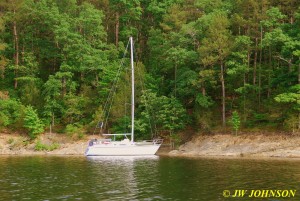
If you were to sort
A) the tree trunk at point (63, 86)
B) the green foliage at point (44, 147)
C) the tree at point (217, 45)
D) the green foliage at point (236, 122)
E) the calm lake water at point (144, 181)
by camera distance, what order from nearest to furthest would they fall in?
the calm lake water at point (144, 181) → the green foliage at point (236, 122) → the tree at point (217, 45) → the green foliage at point (44, 147) → the tree trunk at point (63, 86)

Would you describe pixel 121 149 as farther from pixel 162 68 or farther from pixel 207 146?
pixel 162 68

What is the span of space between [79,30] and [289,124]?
123ft

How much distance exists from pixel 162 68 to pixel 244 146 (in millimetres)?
20406

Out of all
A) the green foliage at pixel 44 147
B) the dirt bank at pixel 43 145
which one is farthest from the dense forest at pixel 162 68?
the green foliage at pixel 44 147

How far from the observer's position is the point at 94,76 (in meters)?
62.5

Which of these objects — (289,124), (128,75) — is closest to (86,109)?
(128,75)

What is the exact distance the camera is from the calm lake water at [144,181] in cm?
2030

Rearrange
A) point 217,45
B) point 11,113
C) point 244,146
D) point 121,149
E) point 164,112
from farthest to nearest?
point 11,113 < point 164,112 < point 217,45 < point 121,149 < point 244,146

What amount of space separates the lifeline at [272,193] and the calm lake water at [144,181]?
368 mm

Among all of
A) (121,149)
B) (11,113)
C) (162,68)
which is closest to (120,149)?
(121,149)

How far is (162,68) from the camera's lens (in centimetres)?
5903

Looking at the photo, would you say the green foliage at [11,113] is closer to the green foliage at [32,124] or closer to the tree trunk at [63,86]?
the green foliage at [32,124]

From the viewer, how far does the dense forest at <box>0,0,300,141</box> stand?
4712 cm

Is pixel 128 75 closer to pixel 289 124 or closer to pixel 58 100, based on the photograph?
pixel 58 100
